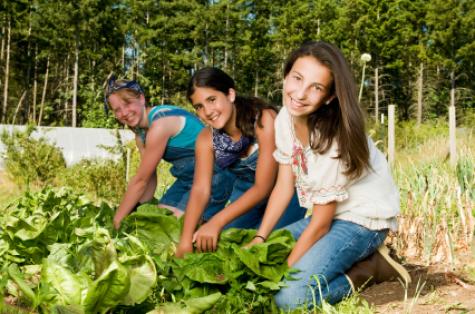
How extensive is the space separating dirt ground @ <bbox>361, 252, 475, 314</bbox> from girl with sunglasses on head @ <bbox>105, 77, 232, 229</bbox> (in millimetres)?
1287

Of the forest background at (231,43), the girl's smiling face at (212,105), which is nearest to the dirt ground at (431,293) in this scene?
the girl's smiling face at (212,105)

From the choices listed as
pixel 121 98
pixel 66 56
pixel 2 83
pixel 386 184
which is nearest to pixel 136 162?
pixel 121 98

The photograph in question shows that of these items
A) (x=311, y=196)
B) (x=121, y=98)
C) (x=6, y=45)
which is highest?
(x=6, y=45)

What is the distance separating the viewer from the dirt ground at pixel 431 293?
2307 millimetres

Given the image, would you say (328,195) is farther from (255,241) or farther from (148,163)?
(148,163)

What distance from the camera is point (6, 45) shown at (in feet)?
104

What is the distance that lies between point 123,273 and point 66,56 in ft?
116

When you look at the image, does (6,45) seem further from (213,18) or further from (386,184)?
(386,184)

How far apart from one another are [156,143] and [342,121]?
1247 mm

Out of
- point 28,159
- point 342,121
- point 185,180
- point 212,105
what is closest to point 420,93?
point 28,159

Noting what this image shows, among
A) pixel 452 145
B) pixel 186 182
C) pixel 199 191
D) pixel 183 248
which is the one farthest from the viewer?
pixel 452 145

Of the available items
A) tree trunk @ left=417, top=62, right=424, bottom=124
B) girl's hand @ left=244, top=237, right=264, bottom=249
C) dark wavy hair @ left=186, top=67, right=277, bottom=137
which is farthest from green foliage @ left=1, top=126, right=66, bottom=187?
tree trunk @ left=417, top=62, right=424, bottom=124

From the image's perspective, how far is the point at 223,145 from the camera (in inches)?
115

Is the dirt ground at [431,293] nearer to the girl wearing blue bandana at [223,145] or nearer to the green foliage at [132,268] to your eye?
the green foliage at [132,268]
